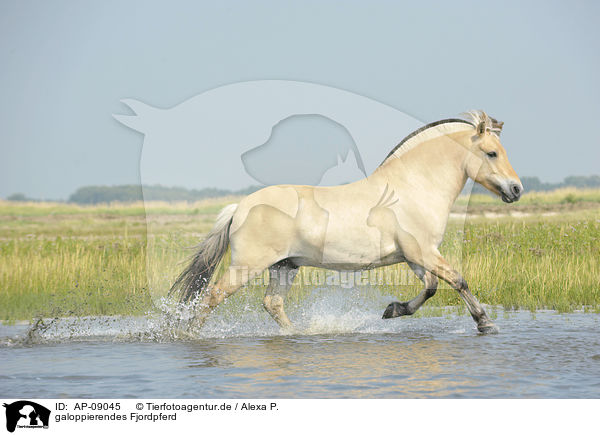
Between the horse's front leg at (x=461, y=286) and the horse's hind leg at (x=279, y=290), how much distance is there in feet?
5.37

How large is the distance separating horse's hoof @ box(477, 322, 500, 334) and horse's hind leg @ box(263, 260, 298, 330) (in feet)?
7.06

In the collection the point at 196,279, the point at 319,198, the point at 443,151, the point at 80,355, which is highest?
the point at 443,151

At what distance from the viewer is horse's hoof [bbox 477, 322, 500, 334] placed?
7270 millimetres

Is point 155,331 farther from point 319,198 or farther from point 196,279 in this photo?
point 319,198

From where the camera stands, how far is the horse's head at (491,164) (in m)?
7.57

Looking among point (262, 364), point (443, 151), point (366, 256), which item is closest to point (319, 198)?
point (366, 256)

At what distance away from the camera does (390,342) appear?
702cm

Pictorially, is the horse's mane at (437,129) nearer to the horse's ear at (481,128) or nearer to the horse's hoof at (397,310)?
the horse's ear at (481,128)

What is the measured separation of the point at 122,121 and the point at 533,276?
6280 mm

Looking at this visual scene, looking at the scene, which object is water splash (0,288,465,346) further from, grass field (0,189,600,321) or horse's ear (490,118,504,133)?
horse's ear (490,118,504,133)

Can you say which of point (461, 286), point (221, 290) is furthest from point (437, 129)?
point (221, 290)

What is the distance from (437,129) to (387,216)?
48.7 inches

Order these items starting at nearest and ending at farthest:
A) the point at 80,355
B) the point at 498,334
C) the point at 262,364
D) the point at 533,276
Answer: the point at 262,364 < the point at 80,355 < the point at 498,334 < the point at 533,276

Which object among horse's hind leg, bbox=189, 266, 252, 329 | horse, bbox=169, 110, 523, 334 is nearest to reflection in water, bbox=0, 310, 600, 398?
Answer: horse's hind leg, bbox=189, 266, 252, 329
